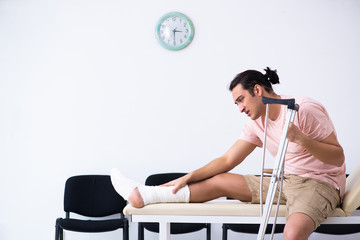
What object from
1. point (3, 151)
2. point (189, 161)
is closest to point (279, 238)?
point (189, 161)

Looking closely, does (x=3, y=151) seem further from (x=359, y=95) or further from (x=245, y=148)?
(x=359, y=95)

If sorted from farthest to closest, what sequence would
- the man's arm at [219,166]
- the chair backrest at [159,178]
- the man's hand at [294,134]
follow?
the chair backrest at [159,178] < the man's arm at [219,166] < the man's hand at [294,134]

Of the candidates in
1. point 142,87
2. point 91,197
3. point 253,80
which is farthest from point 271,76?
point 91,197

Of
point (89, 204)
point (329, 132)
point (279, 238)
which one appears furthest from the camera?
point (279, 238)

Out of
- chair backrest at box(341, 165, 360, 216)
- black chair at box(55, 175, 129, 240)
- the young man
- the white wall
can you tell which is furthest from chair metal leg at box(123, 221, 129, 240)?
chair backrest at box(341, 165, 360, 216)

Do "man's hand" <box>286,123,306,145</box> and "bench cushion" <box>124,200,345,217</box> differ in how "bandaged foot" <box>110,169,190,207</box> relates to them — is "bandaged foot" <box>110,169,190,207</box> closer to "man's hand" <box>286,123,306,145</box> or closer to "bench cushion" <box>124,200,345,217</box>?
"bench cushion" <box>124,200,345,217</box>

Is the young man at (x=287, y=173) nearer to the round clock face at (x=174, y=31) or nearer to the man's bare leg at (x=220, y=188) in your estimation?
the man's bare leg at (x=220, y=188)

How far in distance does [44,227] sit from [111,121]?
2.95ft

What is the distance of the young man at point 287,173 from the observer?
4.95 feet

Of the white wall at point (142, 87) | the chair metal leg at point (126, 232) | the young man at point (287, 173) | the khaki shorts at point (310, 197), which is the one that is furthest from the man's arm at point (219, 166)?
the white wall at point (142, 87)

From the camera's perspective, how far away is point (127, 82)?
2875 mm

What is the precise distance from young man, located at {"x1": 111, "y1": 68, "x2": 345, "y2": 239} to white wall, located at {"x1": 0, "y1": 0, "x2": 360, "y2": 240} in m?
1.06

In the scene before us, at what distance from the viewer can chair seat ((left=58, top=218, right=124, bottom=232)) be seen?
7.77 feet

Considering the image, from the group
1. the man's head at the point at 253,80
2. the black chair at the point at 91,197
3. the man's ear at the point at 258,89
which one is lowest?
the black chair at the point at 91,197
